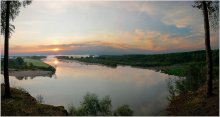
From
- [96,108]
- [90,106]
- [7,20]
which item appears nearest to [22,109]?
[7,20]

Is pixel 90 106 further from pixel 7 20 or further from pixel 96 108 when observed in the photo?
pixel 7 20

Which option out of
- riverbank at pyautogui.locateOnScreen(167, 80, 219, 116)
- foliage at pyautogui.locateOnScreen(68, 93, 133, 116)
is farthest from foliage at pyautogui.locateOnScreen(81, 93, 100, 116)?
riverbank at pyautogui.locateOnScreen(167, 80, 219, 116)

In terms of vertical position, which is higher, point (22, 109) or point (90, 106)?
point (22, 109)

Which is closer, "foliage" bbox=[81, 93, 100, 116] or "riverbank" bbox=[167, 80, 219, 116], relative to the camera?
"riverbank" bbox=[167, 80, 219, 116]

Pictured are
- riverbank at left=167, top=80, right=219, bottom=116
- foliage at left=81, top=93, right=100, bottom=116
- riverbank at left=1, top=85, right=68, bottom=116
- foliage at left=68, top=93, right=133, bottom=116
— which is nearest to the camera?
riverbank at left=167, top=80, right=219, bottom=116

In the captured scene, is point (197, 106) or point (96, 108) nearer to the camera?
point (197, 106)

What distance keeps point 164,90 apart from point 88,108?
31.2 metres

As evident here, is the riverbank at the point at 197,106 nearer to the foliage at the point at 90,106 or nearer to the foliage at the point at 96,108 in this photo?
the foliage at the point at 96,108

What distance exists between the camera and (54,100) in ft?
195

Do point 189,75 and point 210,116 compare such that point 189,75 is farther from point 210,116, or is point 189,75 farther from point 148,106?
point 210,116

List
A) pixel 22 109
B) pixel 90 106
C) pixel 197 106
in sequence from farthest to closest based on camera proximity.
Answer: pixel 90 106 < pixel 22 109 < pixel 197 106

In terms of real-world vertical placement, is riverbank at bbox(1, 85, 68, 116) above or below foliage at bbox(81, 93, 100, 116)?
above

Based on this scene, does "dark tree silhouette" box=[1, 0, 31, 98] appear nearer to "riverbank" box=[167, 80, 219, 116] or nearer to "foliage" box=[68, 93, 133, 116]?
"riverbank" box=[167, 80, 219, 116]

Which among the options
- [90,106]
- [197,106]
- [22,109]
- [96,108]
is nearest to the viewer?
[197,106]
